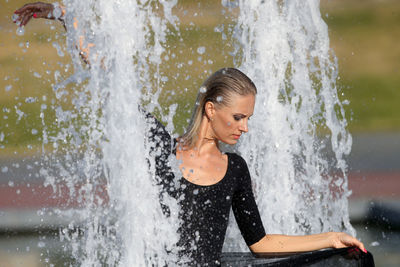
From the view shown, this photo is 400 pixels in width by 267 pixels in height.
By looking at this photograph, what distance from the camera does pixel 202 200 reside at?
2.10 meters

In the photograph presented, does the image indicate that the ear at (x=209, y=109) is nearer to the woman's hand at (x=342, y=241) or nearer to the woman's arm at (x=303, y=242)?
the woman's arm at (x=303, y=242)

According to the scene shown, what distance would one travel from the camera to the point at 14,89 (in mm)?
19609

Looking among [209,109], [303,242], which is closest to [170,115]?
[209,109]

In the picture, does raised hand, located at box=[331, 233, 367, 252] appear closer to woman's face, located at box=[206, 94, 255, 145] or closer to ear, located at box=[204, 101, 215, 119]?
woman's face, located at box=[206, 94, 255, 145]

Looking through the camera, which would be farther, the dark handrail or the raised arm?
the raised arm

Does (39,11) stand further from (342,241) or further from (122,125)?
(342,241)

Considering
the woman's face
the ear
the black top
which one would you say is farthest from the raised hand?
the ear

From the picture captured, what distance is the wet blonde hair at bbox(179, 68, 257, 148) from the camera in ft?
6.96

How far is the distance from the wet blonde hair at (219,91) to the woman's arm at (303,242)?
0.50m

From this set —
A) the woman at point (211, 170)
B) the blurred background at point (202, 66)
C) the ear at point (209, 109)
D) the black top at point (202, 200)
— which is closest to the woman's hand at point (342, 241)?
the woman at point (211, 170)

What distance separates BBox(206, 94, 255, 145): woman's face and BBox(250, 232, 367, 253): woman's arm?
44cm

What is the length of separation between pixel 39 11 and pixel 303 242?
1.48 metres

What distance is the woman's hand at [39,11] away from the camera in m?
2.59

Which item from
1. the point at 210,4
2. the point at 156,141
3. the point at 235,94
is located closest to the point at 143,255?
the point at 156,141
